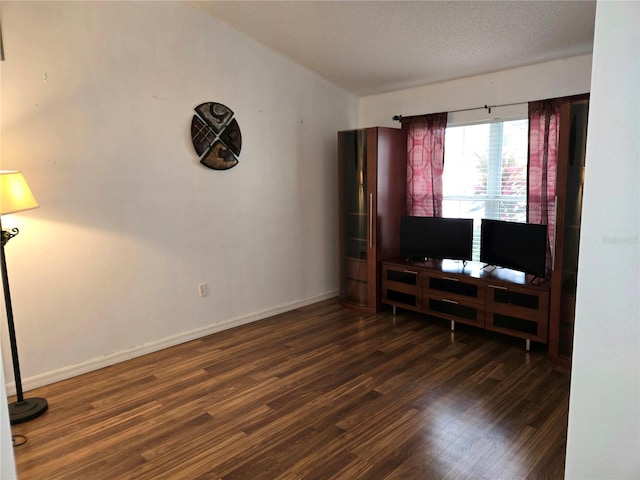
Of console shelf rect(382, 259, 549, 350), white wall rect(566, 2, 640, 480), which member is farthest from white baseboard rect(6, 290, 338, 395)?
white wall rect(566, 2, 640, 480)

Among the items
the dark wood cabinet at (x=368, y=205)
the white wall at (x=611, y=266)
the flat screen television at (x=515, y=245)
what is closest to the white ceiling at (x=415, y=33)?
the dark wood cabinet at (x=368, y=205)

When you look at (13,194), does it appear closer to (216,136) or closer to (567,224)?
(216,136)

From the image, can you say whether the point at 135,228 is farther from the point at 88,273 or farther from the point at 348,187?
the point at 348,187

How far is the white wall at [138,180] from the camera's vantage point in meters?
2.86

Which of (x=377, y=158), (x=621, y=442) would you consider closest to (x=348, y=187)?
(x=377, y=158)

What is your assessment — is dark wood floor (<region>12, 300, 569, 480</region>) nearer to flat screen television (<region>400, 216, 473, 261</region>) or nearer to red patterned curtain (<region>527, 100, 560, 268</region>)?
flat screen television (<region>400, 216, 473, 261</region>)

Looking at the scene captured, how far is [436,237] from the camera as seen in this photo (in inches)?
164

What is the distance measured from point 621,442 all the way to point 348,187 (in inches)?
150

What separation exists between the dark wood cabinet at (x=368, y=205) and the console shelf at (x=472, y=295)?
0.71ft

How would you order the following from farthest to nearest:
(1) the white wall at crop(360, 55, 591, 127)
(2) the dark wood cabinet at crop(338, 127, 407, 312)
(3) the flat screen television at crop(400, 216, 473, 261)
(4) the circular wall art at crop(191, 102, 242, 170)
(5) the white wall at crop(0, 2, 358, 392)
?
(2) the dark wood cabinet at crop(338, 127, 407, 312) → (3) the flat screen television at crop(400, 216, 473, 261) → (4) the circular wall art at crop(191, 102, 242, 170) → (1) the white wall at crop(360, 55, 591, 127) → (5) the white wall at crop(0, 2, 358, 392)

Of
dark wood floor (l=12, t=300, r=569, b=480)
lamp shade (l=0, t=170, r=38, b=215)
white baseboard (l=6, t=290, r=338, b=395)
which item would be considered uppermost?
lamp shade (l=0, t=170, r=38, b=215)

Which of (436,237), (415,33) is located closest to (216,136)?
(415,33)

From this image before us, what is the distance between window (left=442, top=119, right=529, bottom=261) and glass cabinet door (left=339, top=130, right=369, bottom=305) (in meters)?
0.86

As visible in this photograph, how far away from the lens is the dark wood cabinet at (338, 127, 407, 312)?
14.1 feet
